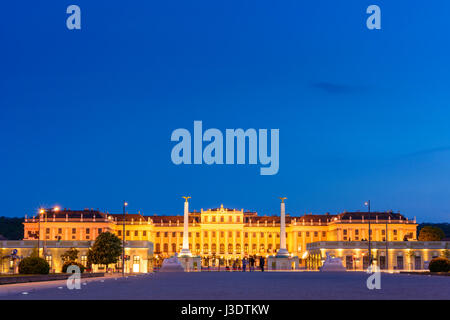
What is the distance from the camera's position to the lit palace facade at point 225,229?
545 feet

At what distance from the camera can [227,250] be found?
186875mm

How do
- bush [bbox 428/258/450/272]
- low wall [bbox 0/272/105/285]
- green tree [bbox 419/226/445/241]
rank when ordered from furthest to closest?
green tree [bbox 419/226/445/241]
bush [bbox 428/258/450/272]
low wall [bbox 0/272/105/285]

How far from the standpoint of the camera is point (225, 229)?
185875 millimetres

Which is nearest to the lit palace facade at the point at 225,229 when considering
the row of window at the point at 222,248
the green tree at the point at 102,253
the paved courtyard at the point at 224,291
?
the row of window at the point at 222,248

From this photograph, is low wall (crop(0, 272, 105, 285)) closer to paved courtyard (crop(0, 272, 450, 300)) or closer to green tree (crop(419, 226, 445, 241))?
paved courtyard (crop(0, 272, 450, 300))

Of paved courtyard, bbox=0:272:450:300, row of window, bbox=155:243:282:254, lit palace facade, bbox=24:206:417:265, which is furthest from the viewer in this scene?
row of window, bbox=155:243:282:254

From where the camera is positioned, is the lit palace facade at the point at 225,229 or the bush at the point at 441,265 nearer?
the bush at the point at 441,265

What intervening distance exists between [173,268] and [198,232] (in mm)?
102649

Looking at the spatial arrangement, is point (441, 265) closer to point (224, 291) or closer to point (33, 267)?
point (224, 291)

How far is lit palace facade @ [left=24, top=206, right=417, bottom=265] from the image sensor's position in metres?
166

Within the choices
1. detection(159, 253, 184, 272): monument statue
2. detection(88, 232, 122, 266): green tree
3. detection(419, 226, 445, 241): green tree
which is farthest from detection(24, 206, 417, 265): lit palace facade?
detection(88, 232, 122, 266): green tree

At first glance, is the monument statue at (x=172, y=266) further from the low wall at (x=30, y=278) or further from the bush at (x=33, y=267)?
the bush at (x=33, y=267)
